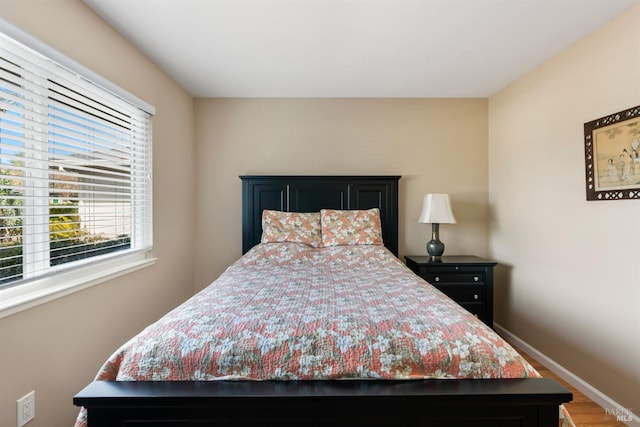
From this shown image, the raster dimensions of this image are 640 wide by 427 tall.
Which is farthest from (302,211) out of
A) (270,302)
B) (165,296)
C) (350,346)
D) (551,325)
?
(551,325)

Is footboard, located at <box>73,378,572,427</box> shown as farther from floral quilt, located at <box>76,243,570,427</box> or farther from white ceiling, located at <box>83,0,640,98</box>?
white ceiling, located at <box>83,0,640,98</box>

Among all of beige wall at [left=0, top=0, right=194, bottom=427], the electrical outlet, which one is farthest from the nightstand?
the electrical outlet

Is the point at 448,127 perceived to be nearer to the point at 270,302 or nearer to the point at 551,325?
the point at 551,325

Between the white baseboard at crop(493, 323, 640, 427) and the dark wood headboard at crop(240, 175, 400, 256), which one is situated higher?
the dark wood headboard at crop(240, 175, 400, 256)

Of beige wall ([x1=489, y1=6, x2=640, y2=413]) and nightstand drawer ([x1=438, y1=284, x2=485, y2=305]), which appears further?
nightstand drawer ([x1=438, y1=284, x2=485, y2=305])

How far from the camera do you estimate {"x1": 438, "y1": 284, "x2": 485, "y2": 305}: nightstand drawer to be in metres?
2.76

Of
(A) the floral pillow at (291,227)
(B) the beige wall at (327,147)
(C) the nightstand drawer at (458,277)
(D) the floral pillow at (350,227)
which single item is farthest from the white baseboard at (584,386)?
(A) the floral pillow at (291,227)

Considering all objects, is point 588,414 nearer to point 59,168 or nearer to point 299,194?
point 299,194

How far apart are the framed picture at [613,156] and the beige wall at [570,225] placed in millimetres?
65

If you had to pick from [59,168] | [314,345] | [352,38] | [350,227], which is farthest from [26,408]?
[352,38]

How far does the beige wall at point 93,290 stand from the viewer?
53.0 inches

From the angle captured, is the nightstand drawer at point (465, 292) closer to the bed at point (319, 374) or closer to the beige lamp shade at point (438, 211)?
the beige lamp shade at point (438, 211)

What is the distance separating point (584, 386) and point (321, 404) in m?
2.15

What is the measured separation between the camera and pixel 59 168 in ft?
5.21
